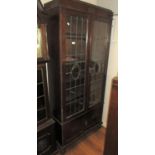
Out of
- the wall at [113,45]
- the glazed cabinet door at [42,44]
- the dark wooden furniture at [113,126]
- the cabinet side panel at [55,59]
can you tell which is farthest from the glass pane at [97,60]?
the dark wooden furniture at [113,126]

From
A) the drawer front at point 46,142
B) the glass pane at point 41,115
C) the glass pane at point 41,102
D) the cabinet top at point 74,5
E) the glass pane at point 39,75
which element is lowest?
the drawer front at point 46,142

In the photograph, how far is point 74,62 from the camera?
69.6 inches

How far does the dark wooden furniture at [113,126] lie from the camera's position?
108 cm

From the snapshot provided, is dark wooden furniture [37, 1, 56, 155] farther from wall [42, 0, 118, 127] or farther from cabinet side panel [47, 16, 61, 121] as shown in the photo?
wall [42, 0, 118, 127]

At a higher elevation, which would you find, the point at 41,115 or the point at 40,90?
the point at 40,90

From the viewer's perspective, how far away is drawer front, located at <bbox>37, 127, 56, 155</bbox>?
1.64m

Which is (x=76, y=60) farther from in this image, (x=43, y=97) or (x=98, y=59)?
(x=43, y=97)

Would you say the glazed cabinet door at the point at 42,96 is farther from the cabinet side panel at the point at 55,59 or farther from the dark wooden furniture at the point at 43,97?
the cabinet side panel at the point at 55,59

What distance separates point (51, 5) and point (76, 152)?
6.15 feet

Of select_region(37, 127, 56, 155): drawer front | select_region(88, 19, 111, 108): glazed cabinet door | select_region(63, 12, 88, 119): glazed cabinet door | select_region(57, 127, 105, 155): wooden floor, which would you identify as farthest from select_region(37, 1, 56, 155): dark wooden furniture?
select_region(88, 19, 111, 108): glazed cabinet door

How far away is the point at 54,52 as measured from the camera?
167cm

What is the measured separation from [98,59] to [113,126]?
117 cm

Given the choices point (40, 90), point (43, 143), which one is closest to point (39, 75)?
point (40, 90)
